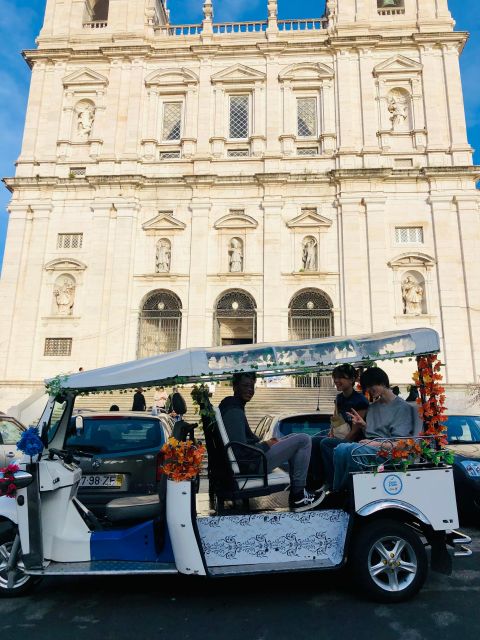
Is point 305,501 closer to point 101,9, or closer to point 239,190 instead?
point 239,190

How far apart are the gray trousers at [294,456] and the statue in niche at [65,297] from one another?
65.6 ft

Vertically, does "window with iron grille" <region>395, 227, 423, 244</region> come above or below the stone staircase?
above

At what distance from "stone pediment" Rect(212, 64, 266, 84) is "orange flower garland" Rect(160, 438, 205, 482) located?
2544cm

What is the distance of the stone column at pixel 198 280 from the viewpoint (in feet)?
Answer: 71.8

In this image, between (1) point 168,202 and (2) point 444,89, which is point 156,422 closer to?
(1) point 168,202

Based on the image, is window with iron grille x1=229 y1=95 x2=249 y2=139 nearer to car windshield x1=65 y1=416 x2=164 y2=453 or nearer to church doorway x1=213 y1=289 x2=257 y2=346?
church doorway x1=213 y1=289 x2=257 y2=346

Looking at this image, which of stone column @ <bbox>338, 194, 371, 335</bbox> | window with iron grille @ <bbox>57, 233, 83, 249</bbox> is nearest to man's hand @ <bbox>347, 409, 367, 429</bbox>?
stone column @ <bbox>338, 194, 371, 335</bbox>

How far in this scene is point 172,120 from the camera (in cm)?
2575

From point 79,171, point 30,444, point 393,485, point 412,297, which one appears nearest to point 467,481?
point 393,485

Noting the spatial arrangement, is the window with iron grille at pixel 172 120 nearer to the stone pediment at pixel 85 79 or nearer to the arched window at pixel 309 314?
the stone pediment at pixel 85 79

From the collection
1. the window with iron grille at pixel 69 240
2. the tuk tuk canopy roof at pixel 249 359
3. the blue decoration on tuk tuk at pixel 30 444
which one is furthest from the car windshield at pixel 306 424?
the window with iron grille at pixel 69 240

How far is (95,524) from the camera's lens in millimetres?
4453

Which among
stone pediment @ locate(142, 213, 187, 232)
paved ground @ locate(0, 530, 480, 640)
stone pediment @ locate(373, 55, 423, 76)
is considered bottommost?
paved ground @ locate(0, 530, 480, 640)

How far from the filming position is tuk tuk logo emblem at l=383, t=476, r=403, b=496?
429cm
